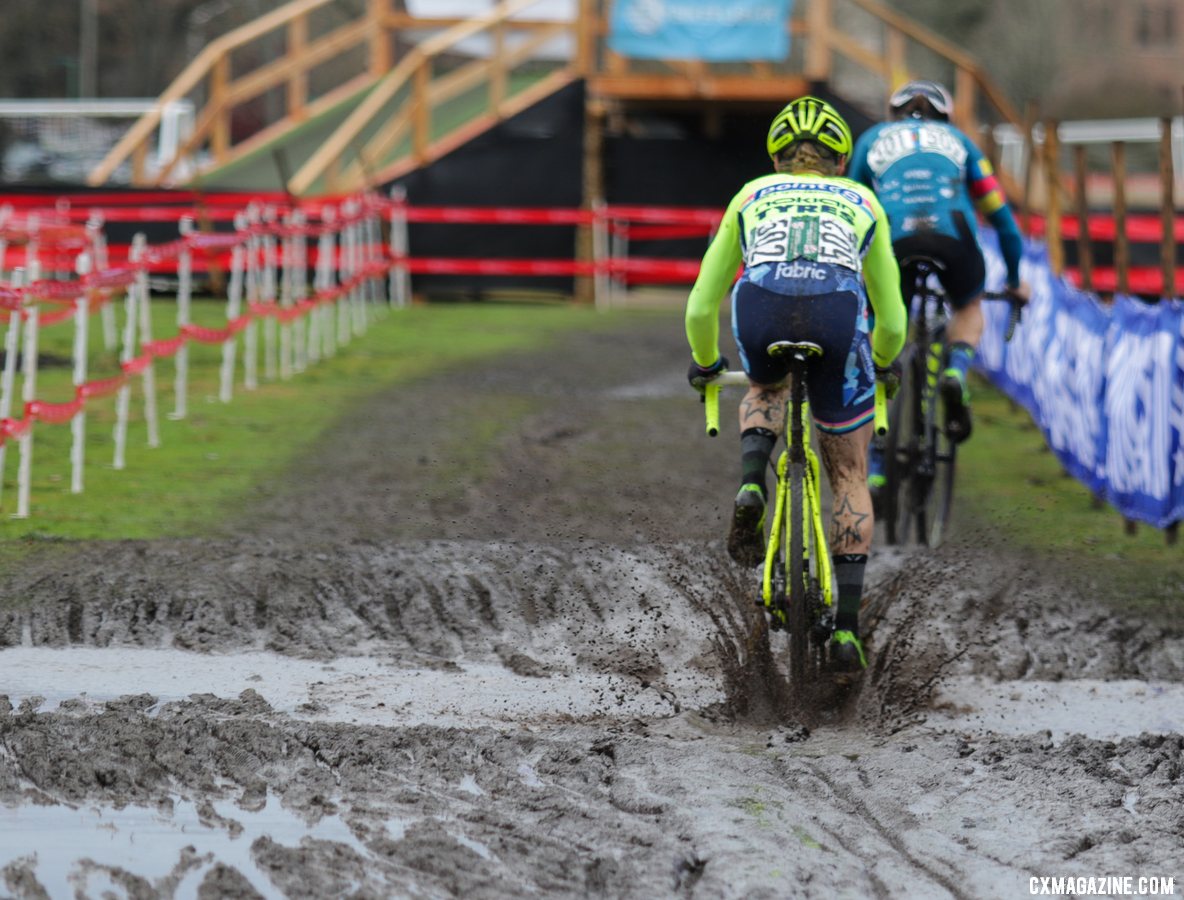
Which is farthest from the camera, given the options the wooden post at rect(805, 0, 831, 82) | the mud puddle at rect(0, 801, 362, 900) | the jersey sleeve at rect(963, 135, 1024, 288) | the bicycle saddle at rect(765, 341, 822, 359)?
the wooden post at rect(805, 0, 831, 82)

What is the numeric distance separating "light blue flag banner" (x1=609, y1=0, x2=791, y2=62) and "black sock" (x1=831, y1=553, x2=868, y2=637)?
18.6 meters

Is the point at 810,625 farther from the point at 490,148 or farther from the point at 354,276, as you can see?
the point at 490,148

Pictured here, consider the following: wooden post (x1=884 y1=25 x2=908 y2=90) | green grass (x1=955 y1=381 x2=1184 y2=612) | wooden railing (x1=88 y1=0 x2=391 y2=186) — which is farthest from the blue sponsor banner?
wooden railing (x1=88 y1=0 x2=391 y2=186)

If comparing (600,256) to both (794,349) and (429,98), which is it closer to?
(429,98)

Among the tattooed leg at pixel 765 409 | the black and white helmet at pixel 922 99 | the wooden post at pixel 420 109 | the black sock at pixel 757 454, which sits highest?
the wooden post at pixel 420 109

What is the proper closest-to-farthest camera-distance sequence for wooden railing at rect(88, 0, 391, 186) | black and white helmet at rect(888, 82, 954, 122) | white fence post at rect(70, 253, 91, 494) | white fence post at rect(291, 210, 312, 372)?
black and white helmet at rect(888, 82, 954, 122) → white fence post at rect(70, 253, 91, 494) → white fence post at rect(291, 210, 312, 372) → wooden railing at rect(88, 0, 391, 186)

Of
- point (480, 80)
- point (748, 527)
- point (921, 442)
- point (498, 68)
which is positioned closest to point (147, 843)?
point (748, 527)

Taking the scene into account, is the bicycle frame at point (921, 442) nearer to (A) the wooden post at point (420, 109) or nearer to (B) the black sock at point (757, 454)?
(B) the black sock at point (757, 454)

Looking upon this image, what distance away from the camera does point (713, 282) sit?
7.08 meters

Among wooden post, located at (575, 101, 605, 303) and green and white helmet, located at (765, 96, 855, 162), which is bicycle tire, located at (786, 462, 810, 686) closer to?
green and white helmet, located at (765, 96, 855, 162)

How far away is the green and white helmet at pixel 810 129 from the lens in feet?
23.1

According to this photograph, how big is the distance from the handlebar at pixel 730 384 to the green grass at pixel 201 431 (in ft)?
11.9

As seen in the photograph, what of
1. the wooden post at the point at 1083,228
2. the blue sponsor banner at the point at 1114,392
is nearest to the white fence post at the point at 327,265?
the blue sponsor banner at the point at 1114,392

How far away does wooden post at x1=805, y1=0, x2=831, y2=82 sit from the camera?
83.5 feet
